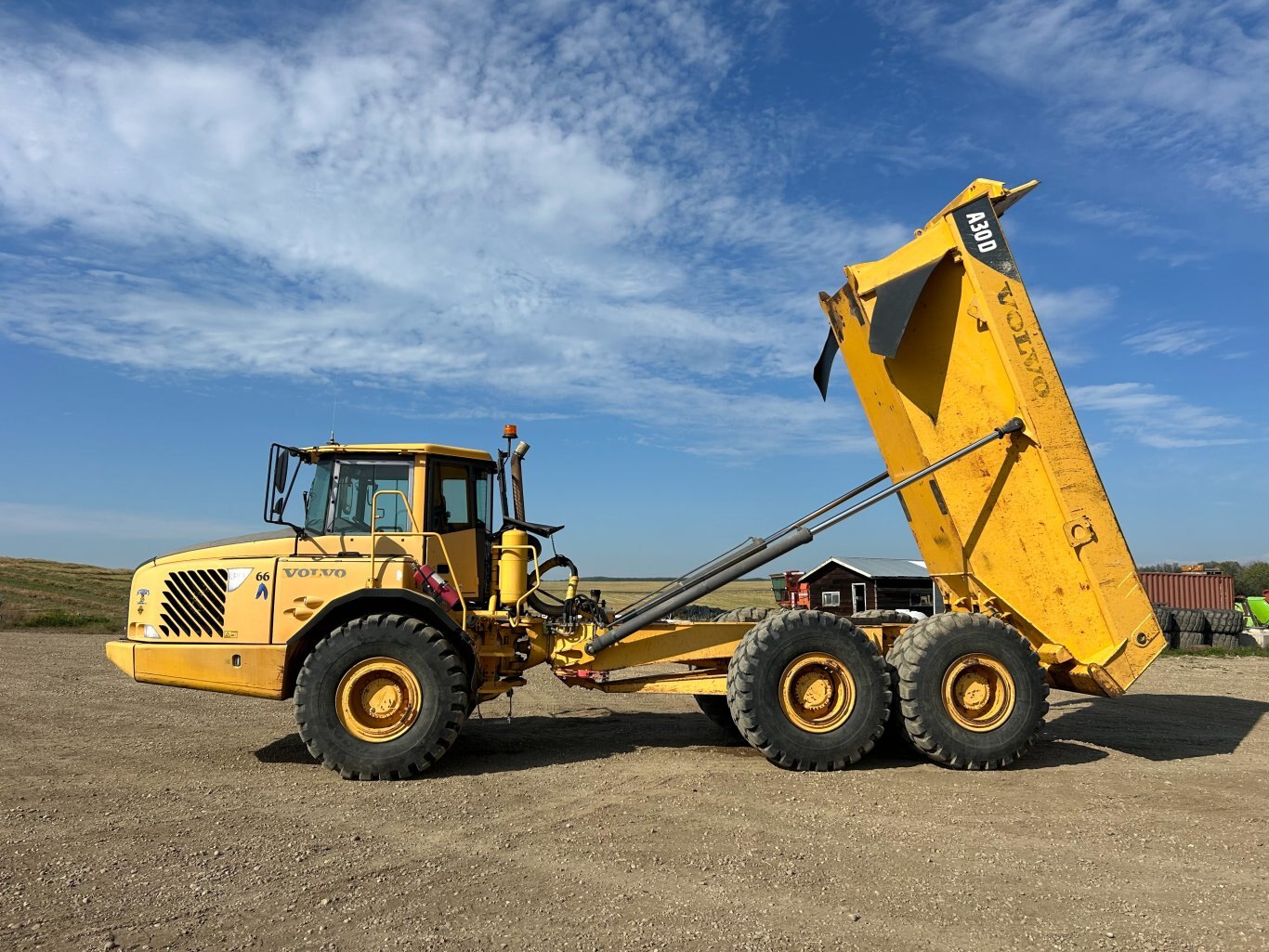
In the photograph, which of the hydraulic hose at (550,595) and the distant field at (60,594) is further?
the distant field at (60,594)

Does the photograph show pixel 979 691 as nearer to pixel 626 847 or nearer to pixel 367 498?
pixel 626 847

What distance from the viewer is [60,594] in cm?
3294

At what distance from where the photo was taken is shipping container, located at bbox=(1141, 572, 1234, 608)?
86.9ft

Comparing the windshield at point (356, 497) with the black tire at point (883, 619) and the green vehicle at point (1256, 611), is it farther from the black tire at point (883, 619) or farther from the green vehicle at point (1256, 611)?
the green vehicle at point (1256, 611)

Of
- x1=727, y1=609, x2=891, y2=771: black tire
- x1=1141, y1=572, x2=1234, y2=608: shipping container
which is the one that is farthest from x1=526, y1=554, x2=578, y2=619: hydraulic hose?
x1=1141, y1=572, x2=1234, y2=608: shipping container

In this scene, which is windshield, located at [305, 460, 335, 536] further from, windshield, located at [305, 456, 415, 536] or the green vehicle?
the green vehicle

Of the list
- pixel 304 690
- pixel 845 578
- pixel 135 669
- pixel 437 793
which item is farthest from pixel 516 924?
pixel 845 578

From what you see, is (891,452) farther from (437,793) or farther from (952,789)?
(437,793)

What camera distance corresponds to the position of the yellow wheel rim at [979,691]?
23.5 ft

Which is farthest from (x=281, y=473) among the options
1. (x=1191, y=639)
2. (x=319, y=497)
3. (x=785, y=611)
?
(x=1191, y=639)

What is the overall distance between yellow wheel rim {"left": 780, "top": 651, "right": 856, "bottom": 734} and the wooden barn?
19.4 meters

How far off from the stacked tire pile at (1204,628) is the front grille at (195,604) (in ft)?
70.2

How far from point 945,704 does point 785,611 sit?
1505mm

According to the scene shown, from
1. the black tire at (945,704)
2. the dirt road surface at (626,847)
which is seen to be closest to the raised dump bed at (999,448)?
the black tire at (945,704)
